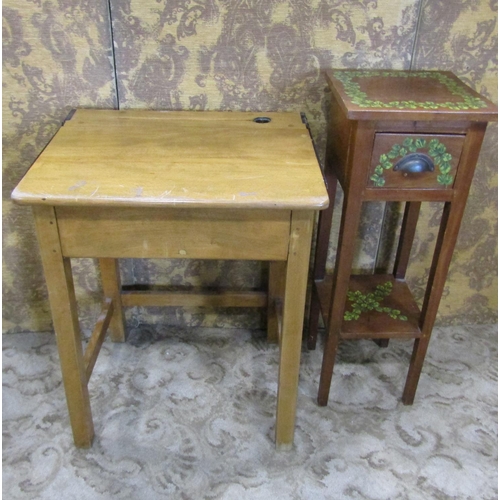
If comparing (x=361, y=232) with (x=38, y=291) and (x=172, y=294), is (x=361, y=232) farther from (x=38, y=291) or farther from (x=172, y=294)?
(x=38, y=291)

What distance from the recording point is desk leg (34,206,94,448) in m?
1.17

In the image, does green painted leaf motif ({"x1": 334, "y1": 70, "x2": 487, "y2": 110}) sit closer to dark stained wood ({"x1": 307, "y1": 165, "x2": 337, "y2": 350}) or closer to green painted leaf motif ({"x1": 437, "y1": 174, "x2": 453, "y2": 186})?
green painted leaf motif ({"x1": 437, "y1": 174, "x2": 453, "y2": 186})

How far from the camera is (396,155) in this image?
1.25 meters

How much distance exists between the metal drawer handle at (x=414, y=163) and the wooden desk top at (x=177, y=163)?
199 millimetres

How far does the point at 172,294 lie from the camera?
1.79 m

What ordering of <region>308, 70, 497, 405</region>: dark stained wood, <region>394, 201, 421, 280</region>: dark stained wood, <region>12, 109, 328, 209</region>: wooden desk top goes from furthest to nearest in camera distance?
<region>394, 201, 421, 280</region>: dark stained wood
<region>308, 70, 497, 405</region>: dark stained wood
<region>12, 109, 328, 209</region>: wooden desk top

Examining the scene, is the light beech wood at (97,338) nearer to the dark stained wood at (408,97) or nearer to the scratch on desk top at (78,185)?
the scratch on desk top at (78,185)

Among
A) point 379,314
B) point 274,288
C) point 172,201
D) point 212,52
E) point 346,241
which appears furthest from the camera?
point 274,288

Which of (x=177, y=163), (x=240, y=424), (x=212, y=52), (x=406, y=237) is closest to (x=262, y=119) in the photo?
(x=212, y=52)

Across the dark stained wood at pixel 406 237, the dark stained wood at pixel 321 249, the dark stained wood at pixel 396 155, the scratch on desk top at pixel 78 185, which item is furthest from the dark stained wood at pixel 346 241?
the scratch on desk top at pixel 78 185

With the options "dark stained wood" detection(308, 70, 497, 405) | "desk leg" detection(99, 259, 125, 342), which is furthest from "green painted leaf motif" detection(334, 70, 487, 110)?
"desk leg" detection(99, 259, 125, 342)

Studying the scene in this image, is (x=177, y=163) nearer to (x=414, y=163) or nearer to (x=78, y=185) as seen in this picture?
(x=78, y=185)

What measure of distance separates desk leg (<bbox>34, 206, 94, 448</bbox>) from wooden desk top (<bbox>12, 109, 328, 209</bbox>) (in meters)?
0.10

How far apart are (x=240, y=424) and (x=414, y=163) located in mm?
885
